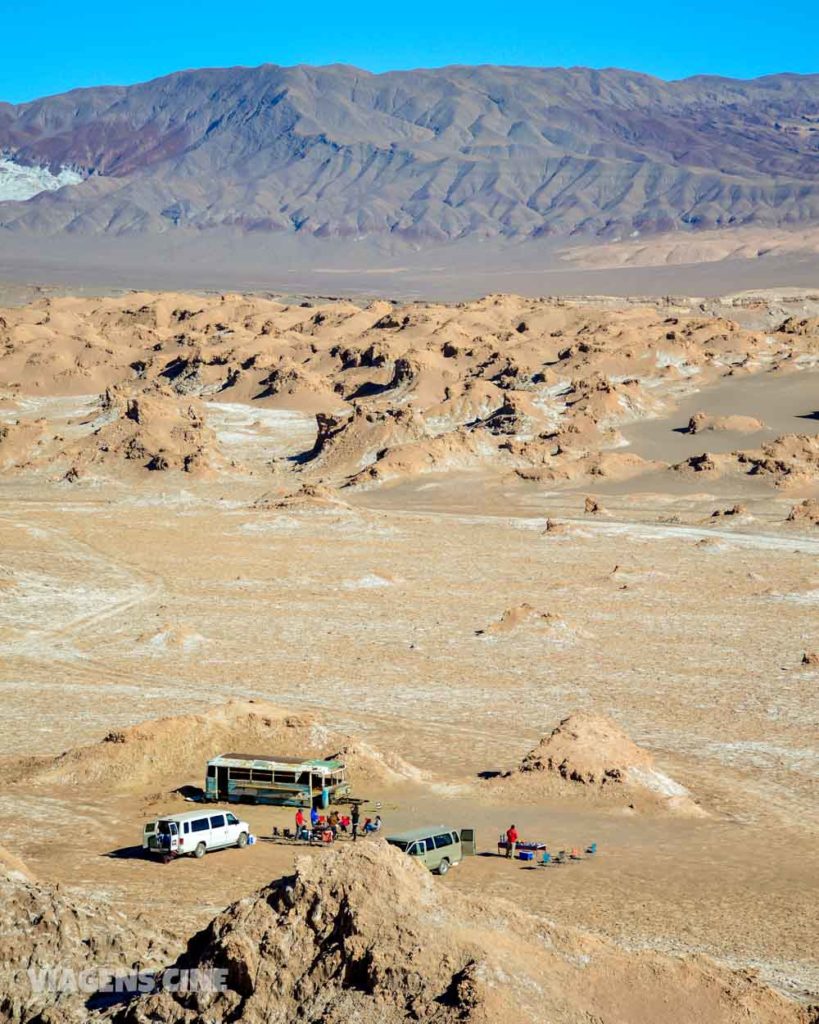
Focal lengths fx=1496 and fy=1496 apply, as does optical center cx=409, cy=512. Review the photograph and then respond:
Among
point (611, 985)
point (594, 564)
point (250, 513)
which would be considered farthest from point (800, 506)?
point (611, 985)

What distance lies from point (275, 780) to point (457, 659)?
40.4 feet

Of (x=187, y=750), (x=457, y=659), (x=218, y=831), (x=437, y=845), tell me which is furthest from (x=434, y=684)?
(x=437, y=845)

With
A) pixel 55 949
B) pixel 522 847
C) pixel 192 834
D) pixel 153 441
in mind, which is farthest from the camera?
pixel 153 441

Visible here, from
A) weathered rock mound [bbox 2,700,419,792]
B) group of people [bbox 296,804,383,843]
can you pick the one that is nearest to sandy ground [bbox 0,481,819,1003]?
group of people [bbox 296,804,383,843]

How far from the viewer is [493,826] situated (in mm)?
22891

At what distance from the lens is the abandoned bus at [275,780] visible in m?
23.0

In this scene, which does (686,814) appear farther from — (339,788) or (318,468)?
(318,468)

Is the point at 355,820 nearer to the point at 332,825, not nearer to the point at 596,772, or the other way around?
the point at 332,825

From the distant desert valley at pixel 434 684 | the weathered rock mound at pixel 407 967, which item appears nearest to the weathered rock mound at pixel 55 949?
the distant desert valley at pixel 434 684

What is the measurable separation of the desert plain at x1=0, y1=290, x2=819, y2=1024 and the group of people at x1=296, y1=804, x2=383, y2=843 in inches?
19.5

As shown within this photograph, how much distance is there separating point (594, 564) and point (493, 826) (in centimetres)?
2535

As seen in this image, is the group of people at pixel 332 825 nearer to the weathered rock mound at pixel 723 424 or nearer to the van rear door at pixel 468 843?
the van rear door at pixel 468 843

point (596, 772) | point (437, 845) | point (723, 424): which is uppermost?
point (723, 424)

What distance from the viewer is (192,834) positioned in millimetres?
20328
